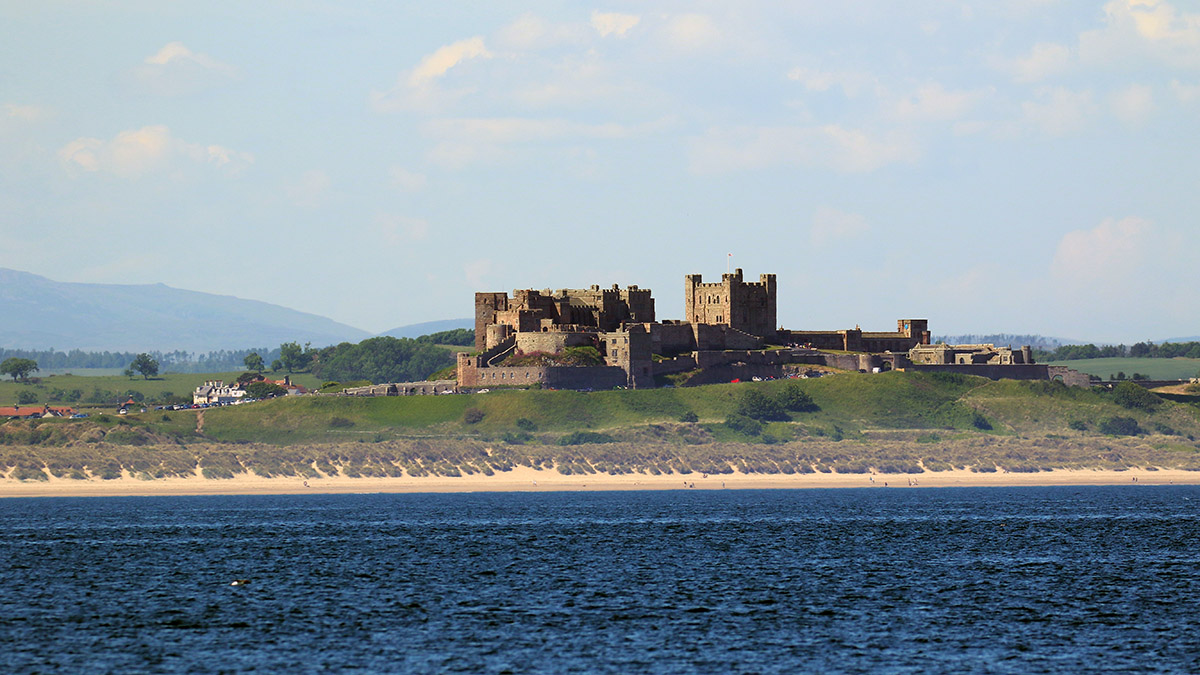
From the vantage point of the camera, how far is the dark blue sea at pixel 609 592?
58.5 metres

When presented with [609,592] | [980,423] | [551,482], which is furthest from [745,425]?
[609,592]

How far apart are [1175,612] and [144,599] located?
49.5m

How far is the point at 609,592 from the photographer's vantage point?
250 ft

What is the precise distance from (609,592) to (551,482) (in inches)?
3741

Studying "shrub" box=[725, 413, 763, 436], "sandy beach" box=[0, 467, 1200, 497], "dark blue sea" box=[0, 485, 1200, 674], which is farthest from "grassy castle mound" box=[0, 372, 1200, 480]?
"dark blue sea" box=[0, 485, 1200, 674]

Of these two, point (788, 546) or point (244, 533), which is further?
point (244, 533)

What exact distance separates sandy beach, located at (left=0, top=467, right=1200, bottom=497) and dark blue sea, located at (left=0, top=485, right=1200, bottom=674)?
99.4ft

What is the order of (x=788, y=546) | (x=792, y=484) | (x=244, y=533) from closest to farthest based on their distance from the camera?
(x=788, y=546), (x=244, y=533), (x=792, y=484)

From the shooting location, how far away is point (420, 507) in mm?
143625

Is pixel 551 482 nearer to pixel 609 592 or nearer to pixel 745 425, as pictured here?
pixel 745 425

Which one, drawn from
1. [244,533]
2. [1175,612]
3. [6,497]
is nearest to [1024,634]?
[1175,612]

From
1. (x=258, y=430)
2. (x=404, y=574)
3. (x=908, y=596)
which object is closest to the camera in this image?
(x=908, y=596)

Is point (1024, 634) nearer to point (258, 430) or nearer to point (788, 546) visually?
point (788, 546)

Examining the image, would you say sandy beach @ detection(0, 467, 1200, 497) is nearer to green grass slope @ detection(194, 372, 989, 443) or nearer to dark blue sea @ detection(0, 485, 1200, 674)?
green grass slope @ detection(194, 372, 989, 443)
